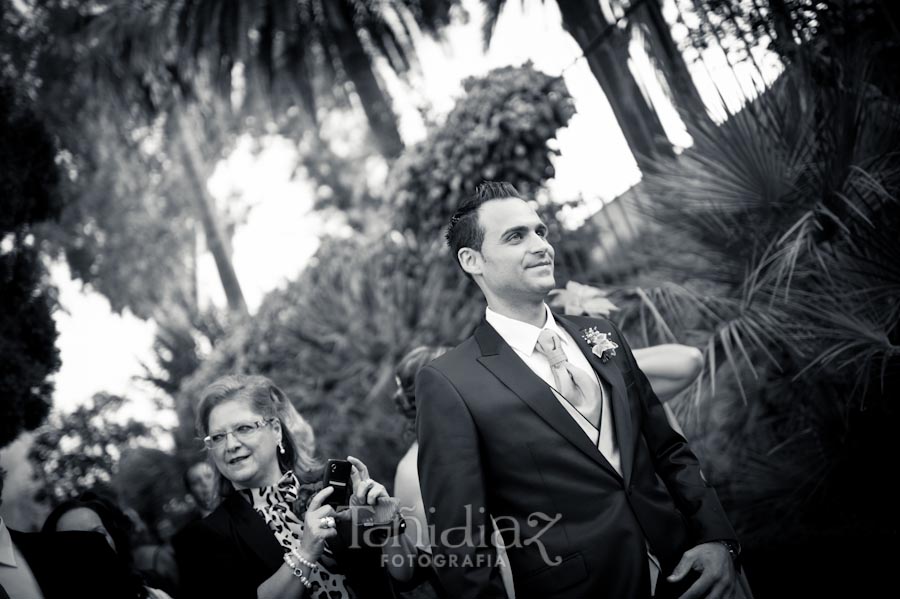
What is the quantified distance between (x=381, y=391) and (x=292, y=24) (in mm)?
5726

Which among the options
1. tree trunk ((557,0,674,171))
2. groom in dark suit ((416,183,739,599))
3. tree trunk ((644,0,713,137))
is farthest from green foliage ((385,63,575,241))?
groom in dark suit ((416,183,739,599))

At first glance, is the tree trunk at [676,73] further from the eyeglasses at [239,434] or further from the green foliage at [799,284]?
the eyeglasses at [239,434]

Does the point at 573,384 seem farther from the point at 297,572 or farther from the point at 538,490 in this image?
the point at 297,572

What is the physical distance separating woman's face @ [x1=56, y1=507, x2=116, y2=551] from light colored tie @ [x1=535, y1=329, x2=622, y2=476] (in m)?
2.46

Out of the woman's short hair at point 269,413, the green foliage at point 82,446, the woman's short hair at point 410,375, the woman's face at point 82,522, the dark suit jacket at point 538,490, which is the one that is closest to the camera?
the dark suit jacket at point 538,490

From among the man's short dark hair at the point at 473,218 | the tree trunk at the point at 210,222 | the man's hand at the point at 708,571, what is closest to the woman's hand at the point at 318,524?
the man's short dark hair at the point at 473,218

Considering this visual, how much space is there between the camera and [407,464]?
3273 millimetres

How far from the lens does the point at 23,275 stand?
6035 mm

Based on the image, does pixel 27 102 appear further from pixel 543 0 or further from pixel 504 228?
pixel 504 228

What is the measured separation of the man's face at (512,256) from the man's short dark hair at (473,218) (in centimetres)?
2

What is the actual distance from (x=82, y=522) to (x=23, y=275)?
353 cm

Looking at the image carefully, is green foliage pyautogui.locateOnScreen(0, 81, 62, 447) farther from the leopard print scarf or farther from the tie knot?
the tie knot

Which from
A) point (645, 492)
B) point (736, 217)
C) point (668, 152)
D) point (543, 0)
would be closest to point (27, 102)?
point (543, 0)

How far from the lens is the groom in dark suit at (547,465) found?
208 centimetres
